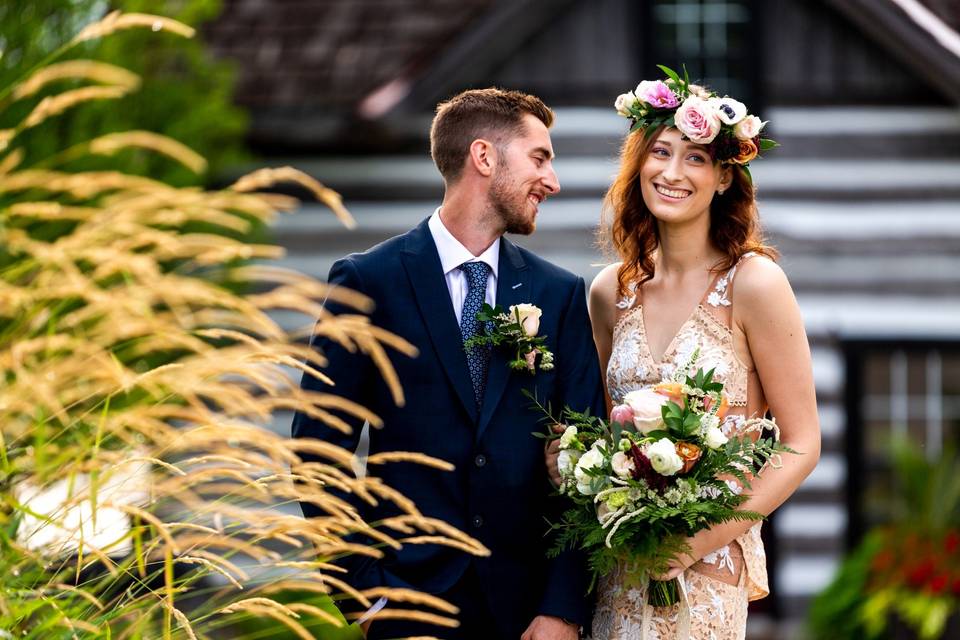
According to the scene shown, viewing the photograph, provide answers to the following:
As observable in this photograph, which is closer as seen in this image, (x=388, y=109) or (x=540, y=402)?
(x=540, y=402)

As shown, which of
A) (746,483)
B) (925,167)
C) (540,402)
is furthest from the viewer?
(925,167)

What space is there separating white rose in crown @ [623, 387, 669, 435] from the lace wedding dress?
0.89ft

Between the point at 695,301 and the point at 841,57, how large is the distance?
5.83m

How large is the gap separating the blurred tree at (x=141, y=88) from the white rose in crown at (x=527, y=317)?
4.28 metres

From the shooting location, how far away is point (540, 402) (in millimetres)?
3877

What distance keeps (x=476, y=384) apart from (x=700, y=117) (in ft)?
3.28

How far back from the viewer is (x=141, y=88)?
334 inches

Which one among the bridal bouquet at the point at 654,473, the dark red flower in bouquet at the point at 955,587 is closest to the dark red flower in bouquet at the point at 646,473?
the bridal bouquet at the point at 654,473

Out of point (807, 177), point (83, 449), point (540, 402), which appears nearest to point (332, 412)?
point (540, 402)

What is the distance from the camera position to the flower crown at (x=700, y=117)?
3.92m

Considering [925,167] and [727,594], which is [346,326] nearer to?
[727,594]

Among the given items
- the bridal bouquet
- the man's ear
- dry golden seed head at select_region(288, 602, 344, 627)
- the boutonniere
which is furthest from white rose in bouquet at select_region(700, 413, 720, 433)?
dry golden seed head at select_region(288, 602, 344, 627)

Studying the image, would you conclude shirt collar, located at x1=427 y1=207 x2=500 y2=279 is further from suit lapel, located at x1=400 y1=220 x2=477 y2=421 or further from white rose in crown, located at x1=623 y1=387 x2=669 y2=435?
white rose in crown, located at x1=623 y1=387 x2=669 y2=435

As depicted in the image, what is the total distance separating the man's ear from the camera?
3.88m
